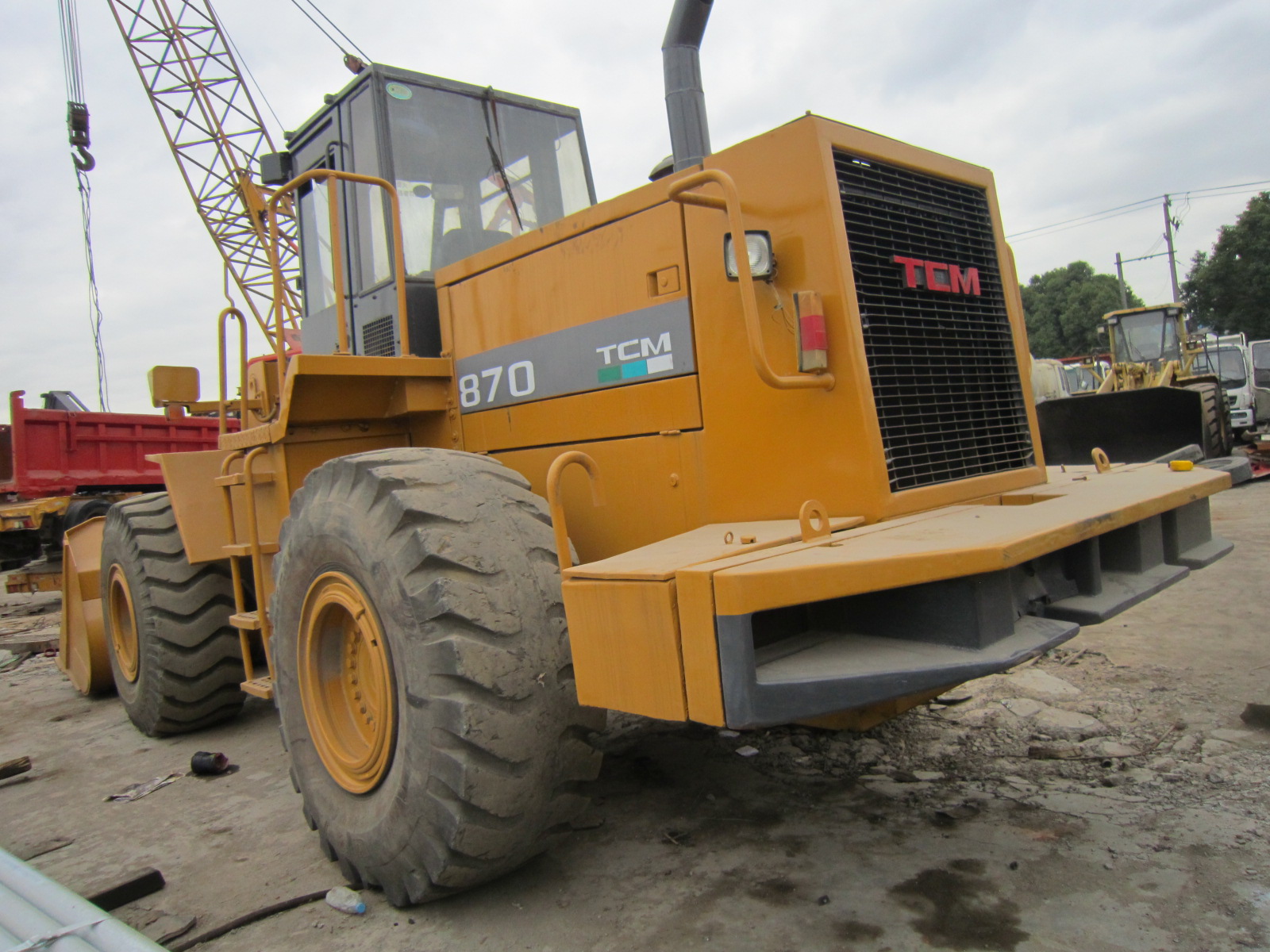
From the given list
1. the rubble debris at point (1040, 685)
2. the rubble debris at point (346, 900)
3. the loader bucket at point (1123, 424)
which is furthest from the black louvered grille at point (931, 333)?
the loader bucket at point (1123, 424)

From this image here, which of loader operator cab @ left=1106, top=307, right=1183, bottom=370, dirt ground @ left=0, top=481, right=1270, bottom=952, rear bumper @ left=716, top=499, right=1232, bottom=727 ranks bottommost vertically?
dirt ground @ left=0, top=481, right=1270, bottom=952

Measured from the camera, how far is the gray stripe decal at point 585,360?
10.3ft

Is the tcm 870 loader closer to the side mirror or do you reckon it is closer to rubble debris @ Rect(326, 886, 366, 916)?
rubble debris @ Rect(326, 886, 366, 916)

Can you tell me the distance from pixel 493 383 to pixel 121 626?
318 centimetres

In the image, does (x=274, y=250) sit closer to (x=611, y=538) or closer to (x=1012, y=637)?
(x=611, y=538)

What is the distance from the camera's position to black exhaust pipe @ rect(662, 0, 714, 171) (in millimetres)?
3518

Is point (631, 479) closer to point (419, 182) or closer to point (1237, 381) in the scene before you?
point (419, 182)

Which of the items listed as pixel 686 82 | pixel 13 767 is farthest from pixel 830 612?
pixel 13 767

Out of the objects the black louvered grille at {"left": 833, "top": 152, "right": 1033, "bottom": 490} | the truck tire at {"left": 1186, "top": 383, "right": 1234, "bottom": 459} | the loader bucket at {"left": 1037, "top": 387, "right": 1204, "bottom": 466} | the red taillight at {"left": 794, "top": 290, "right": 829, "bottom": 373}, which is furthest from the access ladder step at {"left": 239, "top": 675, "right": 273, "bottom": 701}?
the truck tire at {"left": 1186, "top": 383, "right": 1234, "bottom": 459}

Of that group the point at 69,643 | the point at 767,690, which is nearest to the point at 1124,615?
the point at 767,690

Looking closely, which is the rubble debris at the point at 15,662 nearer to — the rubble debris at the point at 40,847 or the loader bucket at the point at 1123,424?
the rubble debris at the point at 40,847

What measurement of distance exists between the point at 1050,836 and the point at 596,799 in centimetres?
159

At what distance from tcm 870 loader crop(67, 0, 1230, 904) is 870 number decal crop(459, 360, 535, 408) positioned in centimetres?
2

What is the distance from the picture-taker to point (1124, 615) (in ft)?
19.0
